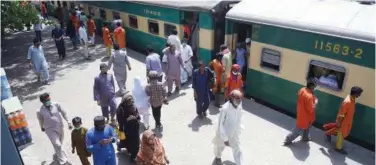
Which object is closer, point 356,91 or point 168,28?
point 356,91

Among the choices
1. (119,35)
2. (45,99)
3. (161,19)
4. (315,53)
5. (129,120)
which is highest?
(315,53)

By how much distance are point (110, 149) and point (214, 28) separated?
5518 millimetres

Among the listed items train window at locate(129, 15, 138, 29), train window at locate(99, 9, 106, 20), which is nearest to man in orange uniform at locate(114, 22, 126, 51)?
train window at locate(129, 15, 138, 29)

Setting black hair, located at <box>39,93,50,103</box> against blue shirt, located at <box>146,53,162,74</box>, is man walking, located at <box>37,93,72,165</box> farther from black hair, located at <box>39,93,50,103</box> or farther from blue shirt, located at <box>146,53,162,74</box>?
blue shirt, located at <box>146,53,162,74</box>

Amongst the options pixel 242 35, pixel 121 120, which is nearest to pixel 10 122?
pixel 121 120

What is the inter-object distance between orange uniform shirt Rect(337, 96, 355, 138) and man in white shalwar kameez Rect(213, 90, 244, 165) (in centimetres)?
201

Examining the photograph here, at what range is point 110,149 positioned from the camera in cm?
527

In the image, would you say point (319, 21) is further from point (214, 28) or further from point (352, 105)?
point (214, 28)

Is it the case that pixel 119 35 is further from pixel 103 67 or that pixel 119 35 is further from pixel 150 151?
pixel 150 151

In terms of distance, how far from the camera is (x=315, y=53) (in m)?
7.03

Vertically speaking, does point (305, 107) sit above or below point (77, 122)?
below

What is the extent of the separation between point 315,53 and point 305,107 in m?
1.40

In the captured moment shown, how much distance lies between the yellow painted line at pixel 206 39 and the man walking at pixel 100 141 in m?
5.36

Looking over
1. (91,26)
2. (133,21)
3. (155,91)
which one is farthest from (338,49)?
(91,26)
